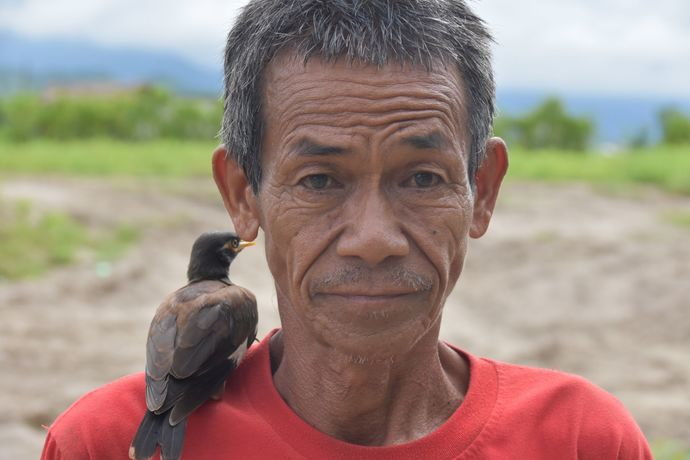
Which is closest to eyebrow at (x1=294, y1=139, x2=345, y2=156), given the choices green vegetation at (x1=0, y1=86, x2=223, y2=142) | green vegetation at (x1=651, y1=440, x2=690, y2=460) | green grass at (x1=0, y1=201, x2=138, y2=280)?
green vegetation at (x1=651, y1=440, x2=690, y2=460)

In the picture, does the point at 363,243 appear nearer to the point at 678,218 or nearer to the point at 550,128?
the point at 678,218

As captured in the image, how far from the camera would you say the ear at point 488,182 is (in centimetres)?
206

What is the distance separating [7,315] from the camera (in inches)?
361

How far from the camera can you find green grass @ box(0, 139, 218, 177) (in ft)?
52.8

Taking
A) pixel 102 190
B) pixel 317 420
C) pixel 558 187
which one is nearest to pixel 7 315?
pixel 102 190

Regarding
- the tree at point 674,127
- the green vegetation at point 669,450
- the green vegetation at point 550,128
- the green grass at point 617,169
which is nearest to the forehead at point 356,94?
the green vegetation at point 669,450

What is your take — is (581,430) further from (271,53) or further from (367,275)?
(271,53)

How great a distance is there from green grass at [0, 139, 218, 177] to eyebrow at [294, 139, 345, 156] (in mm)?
14432

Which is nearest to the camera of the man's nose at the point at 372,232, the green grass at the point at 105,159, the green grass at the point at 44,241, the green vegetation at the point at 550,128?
the man's nose at the point at 372,232

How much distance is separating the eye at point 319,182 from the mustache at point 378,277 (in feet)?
0.52

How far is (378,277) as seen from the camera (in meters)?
1.79

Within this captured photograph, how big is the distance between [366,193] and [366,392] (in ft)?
1.43

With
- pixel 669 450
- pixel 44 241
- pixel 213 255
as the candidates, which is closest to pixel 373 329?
pixel 213 255

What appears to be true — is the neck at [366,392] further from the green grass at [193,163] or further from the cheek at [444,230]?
the green grass at [193,163]
